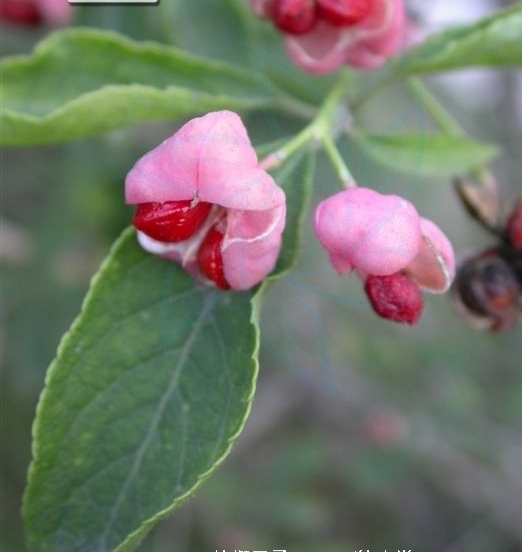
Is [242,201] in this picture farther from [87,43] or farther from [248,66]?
[248,66]

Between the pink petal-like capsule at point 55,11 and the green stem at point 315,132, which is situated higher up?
the green stem at point 315,132

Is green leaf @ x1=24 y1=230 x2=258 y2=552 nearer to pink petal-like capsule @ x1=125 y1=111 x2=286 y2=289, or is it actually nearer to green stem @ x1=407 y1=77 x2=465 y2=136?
pink petal-like capsule @ x1=125 y1=111 x2=286 y2=289

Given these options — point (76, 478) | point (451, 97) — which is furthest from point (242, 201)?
point (451, 97)

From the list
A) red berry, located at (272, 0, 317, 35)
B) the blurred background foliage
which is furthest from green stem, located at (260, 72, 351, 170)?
the blurred background foliage

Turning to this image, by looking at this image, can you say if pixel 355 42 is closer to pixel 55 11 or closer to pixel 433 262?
pixel 433 262

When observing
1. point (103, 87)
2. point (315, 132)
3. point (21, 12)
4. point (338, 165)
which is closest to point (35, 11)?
point (21, 12)

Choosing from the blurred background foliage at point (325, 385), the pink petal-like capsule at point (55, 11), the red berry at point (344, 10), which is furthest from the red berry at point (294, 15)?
the pink petal-like capsule at point (55, 11)

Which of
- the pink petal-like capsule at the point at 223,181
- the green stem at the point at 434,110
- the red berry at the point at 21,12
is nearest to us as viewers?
the pink petal-like capsule at the point at 223,181

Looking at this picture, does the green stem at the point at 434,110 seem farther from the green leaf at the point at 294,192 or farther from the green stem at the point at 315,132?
the green leaf at the point at 294,192
